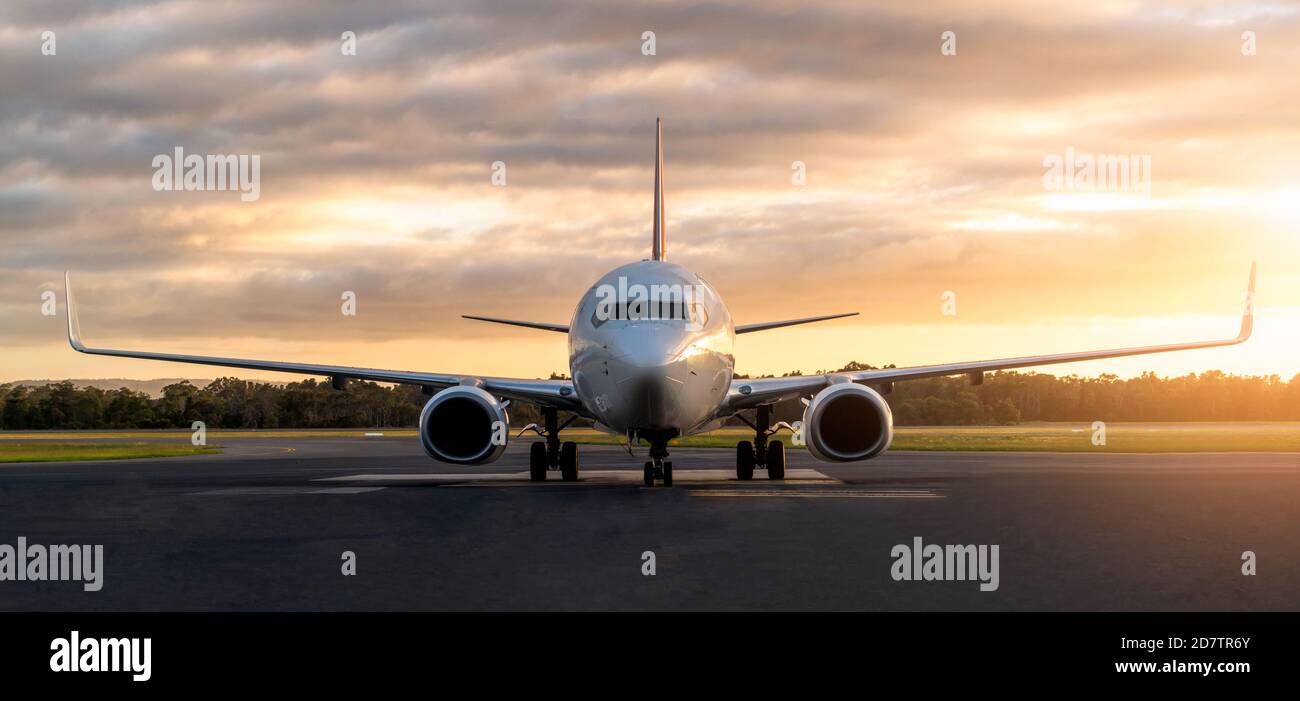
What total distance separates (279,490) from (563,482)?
565 cm

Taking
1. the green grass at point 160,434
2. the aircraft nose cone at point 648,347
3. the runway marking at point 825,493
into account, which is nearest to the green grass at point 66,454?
the green grass at point 160,434

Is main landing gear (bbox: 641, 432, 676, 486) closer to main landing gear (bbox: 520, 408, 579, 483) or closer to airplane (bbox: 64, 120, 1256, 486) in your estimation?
A: airplane (bbox: 64, 120, 1256, 486)

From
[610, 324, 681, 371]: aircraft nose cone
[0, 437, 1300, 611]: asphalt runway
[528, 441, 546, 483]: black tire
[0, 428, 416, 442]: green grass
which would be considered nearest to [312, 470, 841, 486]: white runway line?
[528, 441, 546, 483]: black tire

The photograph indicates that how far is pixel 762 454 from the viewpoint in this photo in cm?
2508

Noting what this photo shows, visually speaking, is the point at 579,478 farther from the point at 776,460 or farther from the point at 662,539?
the point at 662,539

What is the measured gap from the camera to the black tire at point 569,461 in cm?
2380

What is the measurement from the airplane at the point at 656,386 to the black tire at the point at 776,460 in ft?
0.09

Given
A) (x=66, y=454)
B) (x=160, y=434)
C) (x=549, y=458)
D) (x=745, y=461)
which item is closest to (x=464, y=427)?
(x=549, y=458)

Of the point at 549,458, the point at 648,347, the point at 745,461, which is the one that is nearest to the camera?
the point at 648,347

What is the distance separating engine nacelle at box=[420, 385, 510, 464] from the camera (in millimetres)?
21016

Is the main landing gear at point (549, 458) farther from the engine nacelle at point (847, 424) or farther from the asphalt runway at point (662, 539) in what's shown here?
the engine nacelle at point (847, 424)

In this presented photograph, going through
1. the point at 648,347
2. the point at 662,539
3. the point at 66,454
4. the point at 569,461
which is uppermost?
the point at 648,347
